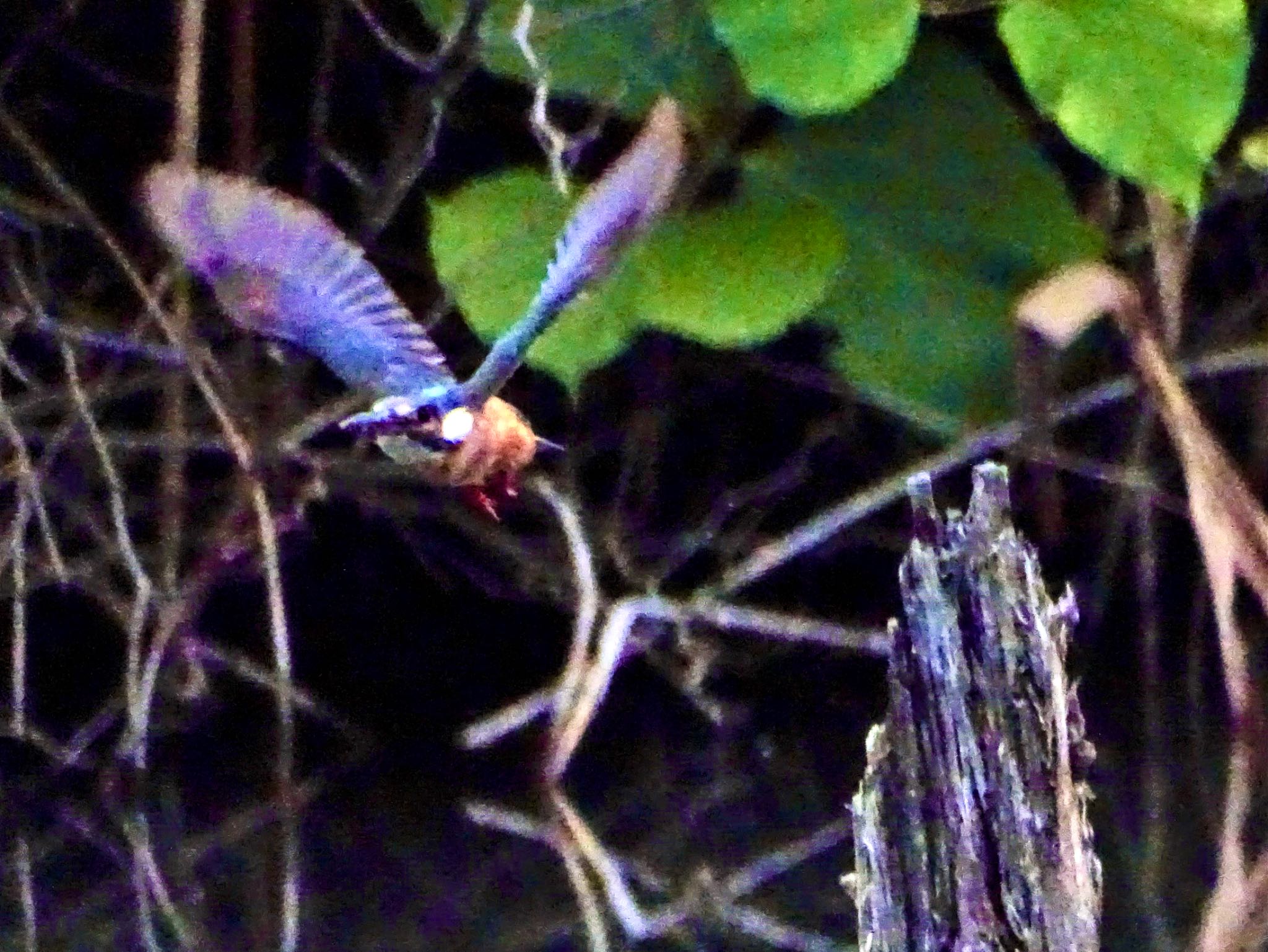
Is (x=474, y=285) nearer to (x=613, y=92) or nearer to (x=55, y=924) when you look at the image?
(x=613, y=92)

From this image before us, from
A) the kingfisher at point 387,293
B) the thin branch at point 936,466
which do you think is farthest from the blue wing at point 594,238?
the thin branch at point 936,466

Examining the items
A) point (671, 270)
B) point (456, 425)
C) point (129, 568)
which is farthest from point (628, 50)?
point (129, 568)

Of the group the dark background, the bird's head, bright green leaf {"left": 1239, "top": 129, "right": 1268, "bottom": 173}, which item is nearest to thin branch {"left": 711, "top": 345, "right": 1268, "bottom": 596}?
→ the dark background

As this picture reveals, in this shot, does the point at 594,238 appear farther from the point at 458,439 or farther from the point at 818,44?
the point at 818,44

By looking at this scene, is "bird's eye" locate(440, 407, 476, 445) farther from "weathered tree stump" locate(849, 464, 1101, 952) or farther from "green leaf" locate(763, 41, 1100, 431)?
"green leaf" locate(763, 41, 1100, 431)

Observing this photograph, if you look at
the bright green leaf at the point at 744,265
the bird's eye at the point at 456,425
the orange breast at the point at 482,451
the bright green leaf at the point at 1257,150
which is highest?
the bird's eye at the point at 456,425

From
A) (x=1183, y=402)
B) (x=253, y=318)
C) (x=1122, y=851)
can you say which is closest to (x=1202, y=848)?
(x=1122, y=851)

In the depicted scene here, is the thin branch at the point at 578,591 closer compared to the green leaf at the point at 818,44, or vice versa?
the green leaf at the point at 818,44

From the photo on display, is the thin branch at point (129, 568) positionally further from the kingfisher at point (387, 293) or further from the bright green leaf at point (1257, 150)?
the bright green leaf at point (1257, 150)
